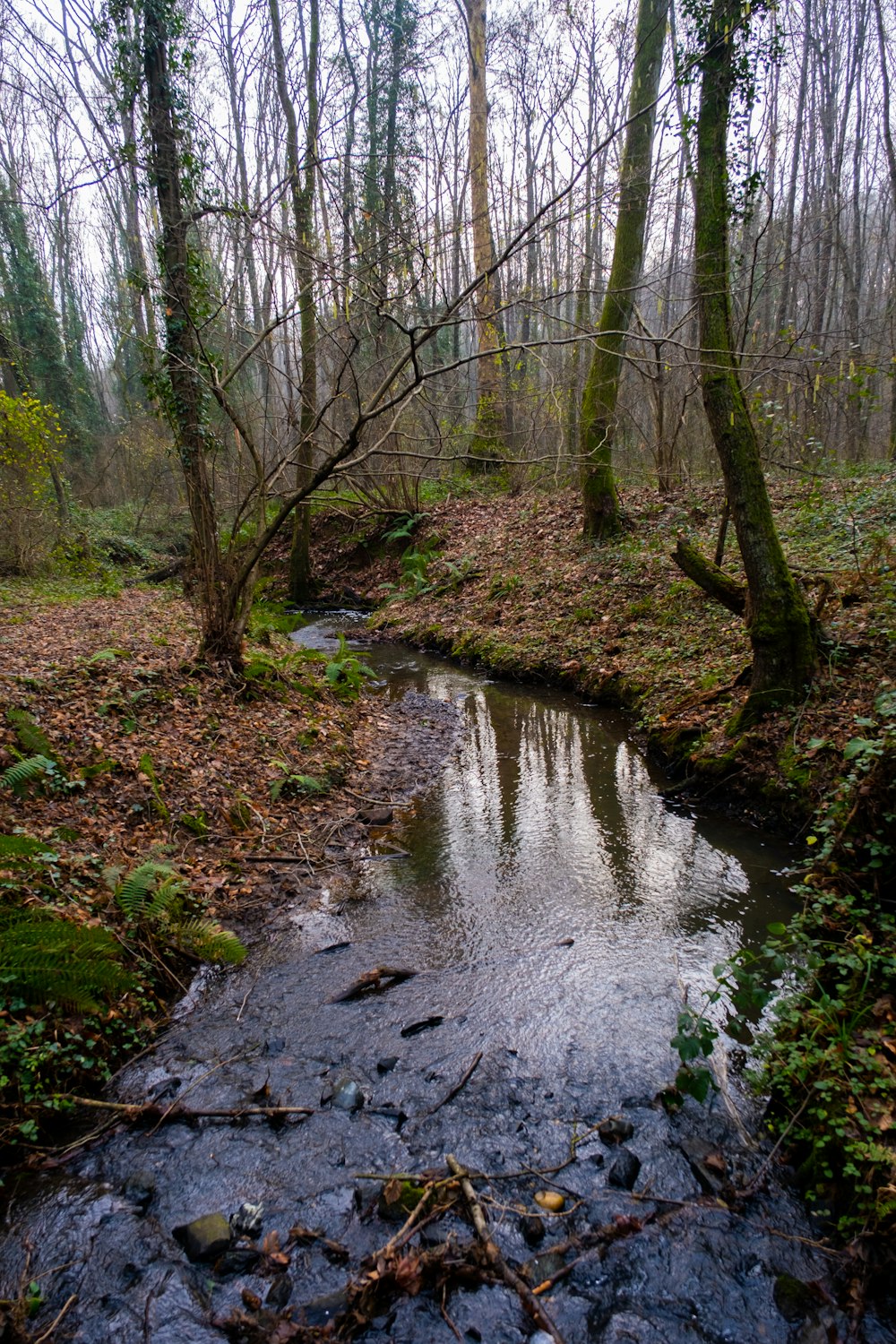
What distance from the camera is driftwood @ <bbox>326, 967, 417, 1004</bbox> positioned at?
154 inches

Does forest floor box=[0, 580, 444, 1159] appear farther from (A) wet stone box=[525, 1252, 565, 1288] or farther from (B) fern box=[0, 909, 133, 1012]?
(A) wet stone box=[525, 1252, 565, 1288]

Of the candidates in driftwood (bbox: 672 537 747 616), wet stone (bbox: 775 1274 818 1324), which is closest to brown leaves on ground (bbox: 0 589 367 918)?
wet stone (bbox: 775 1274 818 1324)

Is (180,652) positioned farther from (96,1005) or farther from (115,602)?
(115,602)

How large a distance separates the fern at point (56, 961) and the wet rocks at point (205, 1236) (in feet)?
3.80

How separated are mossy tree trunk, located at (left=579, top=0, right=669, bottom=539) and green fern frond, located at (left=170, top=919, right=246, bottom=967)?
27.9 feet

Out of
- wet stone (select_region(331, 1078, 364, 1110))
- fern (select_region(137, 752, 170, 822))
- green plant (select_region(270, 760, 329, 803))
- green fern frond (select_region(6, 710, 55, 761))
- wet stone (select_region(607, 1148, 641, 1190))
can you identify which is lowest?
wet stone (select_region(607, 1148, 641, 1190))

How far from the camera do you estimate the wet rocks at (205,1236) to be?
2.46 meters

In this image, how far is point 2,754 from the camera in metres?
4.75

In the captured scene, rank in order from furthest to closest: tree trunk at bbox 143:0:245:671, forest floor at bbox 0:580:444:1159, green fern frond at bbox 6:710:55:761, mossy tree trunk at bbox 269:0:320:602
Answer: tree trunk at bbox 143:0:245:671 → mossy tree trunk at bbox 269:0:320:602 → green fern frond at bbox 6:710:55:761 → forest floor at bbox 0:580:444:1159

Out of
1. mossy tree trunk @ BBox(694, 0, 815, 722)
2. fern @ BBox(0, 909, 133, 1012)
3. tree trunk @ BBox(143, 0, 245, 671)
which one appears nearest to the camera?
fern @ BBox(0, 909, 133, 1012)

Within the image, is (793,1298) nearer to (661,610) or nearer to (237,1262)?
(237,1262)

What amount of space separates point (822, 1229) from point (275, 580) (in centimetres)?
1737

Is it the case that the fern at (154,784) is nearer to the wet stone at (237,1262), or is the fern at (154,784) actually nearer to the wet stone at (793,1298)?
the wet stone at (237,1262)

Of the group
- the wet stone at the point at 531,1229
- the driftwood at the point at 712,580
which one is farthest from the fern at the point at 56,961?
the driftwood at the point at 712,580
